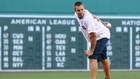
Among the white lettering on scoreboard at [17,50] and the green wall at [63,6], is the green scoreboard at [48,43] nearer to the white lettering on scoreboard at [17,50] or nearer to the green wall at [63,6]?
the white lettering on scoreboard at [17,50]

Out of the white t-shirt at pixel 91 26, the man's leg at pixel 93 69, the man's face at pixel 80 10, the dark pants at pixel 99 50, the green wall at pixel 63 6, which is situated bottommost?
the man's leg at pixel 93 69

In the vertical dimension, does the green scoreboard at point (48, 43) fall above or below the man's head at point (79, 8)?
below

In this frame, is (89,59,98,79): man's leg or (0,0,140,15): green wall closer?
(89,59,98,79): man's leg

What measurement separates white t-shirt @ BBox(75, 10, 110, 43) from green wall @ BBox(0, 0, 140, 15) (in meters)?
6.21

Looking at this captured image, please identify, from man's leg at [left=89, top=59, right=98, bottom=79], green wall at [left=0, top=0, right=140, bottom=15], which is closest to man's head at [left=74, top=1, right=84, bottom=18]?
man's leg at [left=89, top=59, right=98, bottom=79]

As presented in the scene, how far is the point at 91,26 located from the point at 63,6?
6714 millimetres

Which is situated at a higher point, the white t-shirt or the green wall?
the green wall

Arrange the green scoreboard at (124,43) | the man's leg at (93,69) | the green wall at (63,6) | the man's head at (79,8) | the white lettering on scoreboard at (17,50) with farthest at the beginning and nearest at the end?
the green scoreboard at (124,43) → the green wall at (63,6) → the white lettering on scoreboard at (17,50) → the man's leg at (93,69) → the man's head at (79,8)

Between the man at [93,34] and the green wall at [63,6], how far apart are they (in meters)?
6.13

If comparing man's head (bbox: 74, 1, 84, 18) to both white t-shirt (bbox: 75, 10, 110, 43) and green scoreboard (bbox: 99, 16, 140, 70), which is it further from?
green scoreboard (bbox: 99, 16, 140, 70)

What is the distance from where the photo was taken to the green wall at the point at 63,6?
1392cm

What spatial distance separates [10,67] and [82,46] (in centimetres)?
212

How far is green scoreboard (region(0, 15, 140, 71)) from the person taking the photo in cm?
1387

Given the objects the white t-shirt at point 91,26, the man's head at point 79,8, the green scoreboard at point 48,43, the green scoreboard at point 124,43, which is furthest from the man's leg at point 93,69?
the green scoreboard at point 124,43
